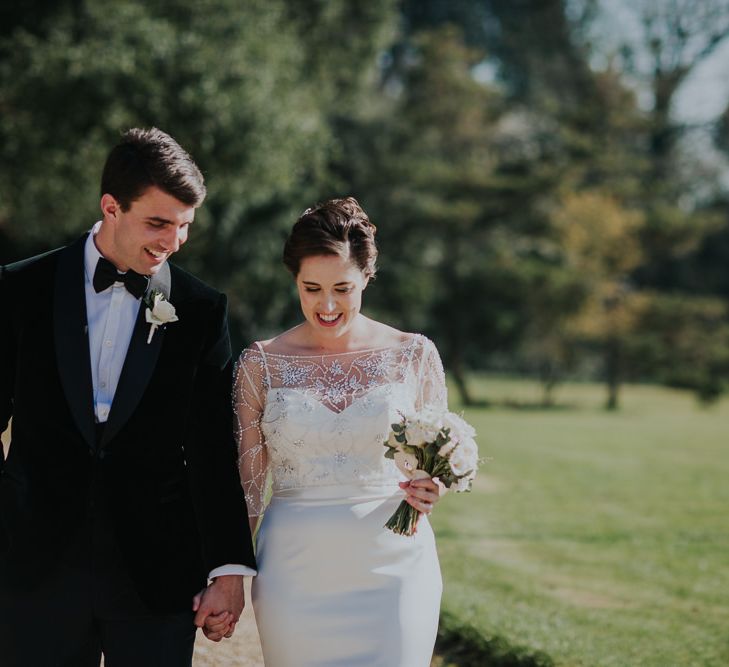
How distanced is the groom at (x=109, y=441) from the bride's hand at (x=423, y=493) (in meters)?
0.71

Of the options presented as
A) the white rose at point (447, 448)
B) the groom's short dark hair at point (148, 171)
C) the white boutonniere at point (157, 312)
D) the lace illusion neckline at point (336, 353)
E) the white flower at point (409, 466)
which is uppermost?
the groom's short dark hair at point (148, 171)

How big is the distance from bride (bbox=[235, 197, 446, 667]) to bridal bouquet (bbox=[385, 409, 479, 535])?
0.21ft

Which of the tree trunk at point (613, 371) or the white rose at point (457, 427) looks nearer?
the white rose at point (457, 427)

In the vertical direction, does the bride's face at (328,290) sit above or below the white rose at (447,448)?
above

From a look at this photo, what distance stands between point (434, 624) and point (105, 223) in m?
1.85

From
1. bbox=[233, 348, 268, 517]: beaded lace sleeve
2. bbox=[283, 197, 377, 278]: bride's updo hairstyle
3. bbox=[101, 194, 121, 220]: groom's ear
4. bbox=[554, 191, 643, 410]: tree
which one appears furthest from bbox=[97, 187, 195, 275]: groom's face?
bbox=[554, 191, 643, 410]: tree

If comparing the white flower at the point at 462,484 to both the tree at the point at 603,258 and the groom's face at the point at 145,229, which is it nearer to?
the groom's face at the point at 145,229

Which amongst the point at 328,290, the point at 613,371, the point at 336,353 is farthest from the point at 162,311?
the point at 613,371

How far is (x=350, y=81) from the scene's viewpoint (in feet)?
85.8

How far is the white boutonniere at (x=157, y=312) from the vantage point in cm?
291

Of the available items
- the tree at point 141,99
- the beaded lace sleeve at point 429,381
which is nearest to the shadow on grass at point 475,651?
the beaded lace sleeve at point 429,381

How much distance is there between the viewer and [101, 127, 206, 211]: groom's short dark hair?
2885 millimetres

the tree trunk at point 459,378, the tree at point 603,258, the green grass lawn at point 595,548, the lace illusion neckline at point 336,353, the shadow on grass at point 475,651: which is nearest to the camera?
the lace illusion neckline at point 336,353

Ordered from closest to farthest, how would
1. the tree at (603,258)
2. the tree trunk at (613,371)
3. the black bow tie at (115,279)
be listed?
1. the black bow tie at (115,279)
2. the tree at (603,258)
3. the tree trunk at (613,371)
